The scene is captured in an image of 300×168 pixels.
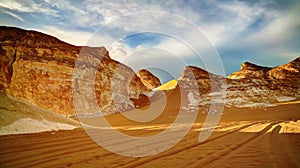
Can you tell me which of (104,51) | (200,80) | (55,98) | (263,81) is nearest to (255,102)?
(263,81)

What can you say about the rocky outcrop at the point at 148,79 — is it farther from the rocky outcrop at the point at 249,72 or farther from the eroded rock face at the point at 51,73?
the eroded rock face at the point at 51,73

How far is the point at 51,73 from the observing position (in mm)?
24297

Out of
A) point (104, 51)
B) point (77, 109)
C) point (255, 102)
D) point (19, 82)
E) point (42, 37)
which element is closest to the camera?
point (19, 82)

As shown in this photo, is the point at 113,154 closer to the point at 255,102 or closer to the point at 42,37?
the point at 42,37

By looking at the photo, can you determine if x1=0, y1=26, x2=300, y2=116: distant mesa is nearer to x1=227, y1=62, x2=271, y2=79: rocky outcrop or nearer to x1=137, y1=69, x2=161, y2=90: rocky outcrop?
x1=227, y1=62, x2=271, y2=79: rocky outcrop

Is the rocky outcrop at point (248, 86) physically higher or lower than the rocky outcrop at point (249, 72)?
lower

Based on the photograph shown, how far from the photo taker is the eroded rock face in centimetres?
2305

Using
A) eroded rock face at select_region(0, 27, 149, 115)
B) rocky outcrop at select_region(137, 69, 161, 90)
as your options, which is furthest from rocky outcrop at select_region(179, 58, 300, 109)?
rocky outcrop at select_region(137, 69, 161, 90)

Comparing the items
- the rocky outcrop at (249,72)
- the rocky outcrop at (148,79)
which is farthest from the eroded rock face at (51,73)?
the rocky outcrop at (148,79)

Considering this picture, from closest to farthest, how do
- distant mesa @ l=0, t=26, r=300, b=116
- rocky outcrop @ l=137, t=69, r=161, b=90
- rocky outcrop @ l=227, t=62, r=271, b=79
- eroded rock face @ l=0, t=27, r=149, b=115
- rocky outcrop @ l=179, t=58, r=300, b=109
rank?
eroded rock face @ l=0, t=27, r=149, b=115
distant mesa @ l=0, t=26, r=300, b=116
rocky outcrop @ l=179, t=58, r=300, b=109
rocky outcrop @ l=227, t=62, r=271, b=79
rocky outcrop @ l=137, t=69, r=161, b=90

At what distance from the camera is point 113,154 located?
5.16m

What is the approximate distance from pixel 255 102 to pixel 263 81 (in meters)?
7.37

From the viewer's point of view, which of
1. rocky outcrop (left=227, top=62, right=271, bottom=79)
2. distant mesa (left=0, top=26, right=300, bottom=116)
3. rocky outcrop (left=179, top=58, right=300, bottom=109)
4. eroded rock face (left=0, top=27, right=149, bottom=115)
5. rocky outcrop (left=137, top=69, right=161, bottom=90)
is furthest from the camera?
rocky outcrop (left=137, top=69, right=161, bottom=90)

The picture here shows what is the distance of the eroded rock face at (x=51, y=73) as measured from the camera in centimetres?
2305
